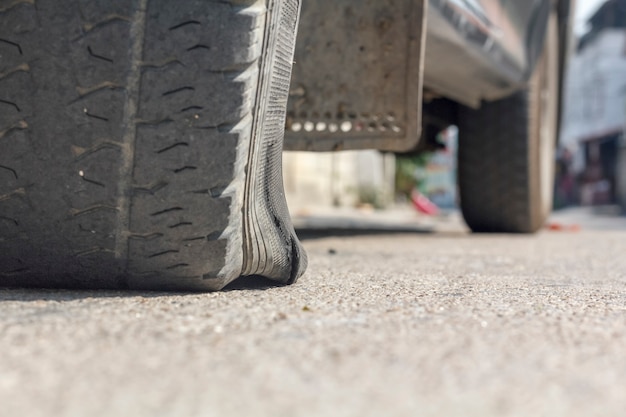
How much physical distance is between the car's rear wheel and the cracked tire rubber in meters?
2.02

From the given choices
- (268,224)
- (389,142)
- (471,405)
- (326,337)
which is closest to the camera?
(471,405)

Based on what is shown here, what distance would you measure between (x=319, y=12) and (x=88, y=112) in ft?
2.60

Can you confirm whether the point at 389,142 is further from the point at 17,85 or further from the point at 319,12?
the point at 17,85

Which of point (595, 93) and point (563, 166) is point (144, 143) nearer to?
point (563, 166)

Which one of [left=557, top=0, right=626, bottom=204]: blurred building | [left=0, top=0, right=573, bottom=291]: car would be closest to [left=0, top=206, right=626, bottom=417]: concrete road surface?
[left=0, top=0, right=573, bottom=291]: car

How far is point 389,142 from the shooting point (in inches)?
71.9

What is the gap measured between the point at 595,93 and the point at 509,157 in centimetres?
2894

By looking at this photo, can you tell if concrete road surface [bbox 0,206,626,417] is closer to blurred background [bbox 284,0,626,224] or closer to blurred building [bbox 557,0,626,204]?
blurred background [bbox 284,0,626,224]

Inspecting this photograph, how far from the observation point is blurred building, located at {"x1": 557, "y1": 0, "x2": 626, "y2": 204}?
64.2ft

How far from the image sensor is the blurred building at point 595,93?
64.2ft

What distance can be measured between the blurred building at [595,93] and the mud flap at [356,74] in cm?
1820

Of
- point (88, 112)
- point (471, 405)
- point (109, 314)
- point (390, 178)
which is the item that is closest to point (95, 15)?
point (88, 112)

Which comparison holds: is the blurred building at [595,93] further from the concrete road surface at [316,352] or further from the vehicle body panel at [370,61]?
the concrete road surface at [316,352]

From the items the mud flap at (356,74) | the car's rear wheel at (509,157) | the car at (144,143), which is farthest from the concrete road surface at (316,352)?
the car's rear wheel at (509,157)
